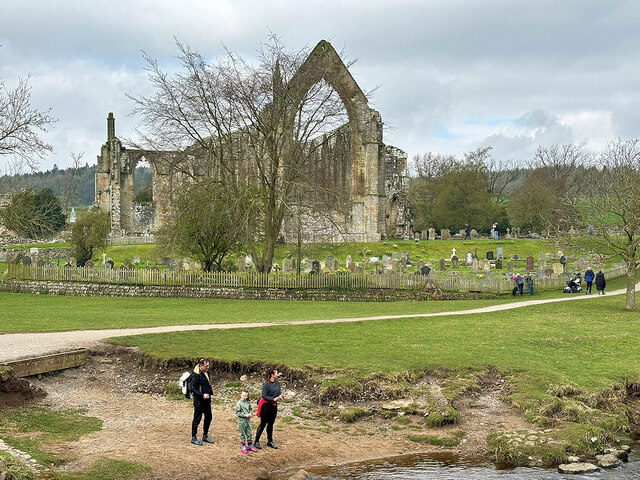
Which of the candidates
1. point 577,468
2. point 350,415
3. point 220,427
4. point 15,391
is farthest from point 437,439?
point 15,391

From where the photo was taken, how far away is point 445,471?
11867 mm

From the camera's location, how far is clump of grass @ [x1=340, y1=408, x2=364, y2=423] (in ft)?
46.0

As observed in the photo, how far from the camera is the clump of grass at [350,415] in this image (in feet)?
46.0

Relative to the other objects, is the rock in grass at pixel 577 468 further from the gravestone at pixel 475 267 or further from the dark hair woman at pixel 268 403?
the gravestone at pixel 475 267

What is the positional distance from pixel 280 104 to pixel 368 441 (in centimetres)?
2256

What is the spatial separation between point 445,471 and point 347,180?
52.5 metres

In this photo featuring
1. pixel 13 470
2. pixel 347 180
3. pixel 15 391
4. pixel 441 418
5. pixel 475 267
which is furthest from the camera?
pixel 347 180

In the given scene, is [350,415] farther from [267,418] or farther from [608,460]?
[608,460]

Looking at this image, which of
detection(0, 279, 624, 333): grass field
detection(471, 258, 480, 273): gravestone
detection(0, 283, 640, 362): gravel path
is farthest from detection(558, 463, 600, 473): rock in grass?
detection(471, 258, 480, 273): gravestone

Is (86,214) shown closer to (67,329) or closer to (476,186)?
(67,329)

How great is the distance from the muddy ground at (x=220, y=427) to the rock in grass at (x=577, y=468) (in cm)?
139

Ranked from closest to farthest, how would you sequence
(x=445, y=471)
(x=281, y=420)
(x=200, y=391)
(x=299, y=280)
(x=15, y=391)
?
(x=445, y=471) < (x=200, y=391) < (x=281, y=420) < (x=15, y=391) < (x=299, y=280)

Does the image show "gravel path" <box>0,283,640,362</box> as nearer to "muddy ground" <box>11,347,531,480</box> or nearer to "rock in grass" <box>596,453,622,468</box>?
"muddy ground" <box>11,347,531,480</box>

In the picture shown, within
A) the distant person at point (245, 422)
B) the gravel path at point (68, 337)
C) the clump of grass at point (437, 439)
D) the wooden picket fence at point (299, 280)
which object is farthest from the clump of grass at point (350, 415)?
the wooden picket fence at point (299, 280)
